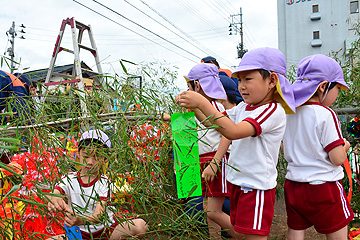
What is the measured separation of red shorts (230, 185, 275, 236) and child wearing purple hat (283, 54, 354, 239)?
0.32 m

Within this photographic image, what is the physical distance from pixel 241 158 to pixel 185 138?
13.9 inches

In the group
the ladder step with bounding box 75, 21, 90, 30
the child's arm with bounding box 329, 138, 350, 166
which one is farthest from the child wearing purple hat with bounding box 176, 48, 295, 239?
the ladder step with bounding box 75, 21, 90, 30

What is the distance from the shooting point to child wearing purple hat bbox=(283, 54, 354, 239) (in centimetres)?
179

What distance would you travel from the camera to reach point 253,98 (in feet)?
5.41

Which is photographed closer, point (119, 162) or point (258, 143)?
point (119, 162)

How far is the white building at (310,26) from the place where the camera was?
28156mm

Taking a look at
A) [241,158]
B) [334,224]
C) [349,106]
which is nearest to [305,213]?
[334,224]

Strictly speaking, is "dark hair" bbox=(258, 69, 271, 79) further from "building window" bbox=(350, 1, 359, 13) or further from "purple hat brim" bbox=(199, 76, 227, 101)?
"building window" bbox=(350, 1, 359, 13)

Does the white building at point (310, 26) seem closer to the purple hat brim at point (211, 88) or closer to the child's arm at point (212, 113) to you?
the purple hat brim at point (211, 88)

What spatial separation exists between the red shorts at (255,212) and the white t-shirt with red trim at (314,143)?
1.05ft

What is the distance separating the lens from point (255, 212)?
161 cm

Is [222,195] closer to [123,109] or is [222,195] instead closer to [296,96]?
[296,96]

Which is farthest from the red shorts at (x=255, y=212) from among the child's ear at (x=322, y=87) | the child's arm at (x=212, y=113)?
the child's ear at (x=322, y=87)

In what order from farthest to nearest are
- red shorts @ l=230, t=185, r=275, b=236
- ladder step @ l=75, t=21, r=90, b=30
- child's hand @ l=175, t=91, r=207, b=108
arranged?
ladder step @ l=75, t=21, r=90, b=30
red shorts @ l=230, t=185, r=275, b=236
child's hand @ l=175, t=91, r=207, b=108
